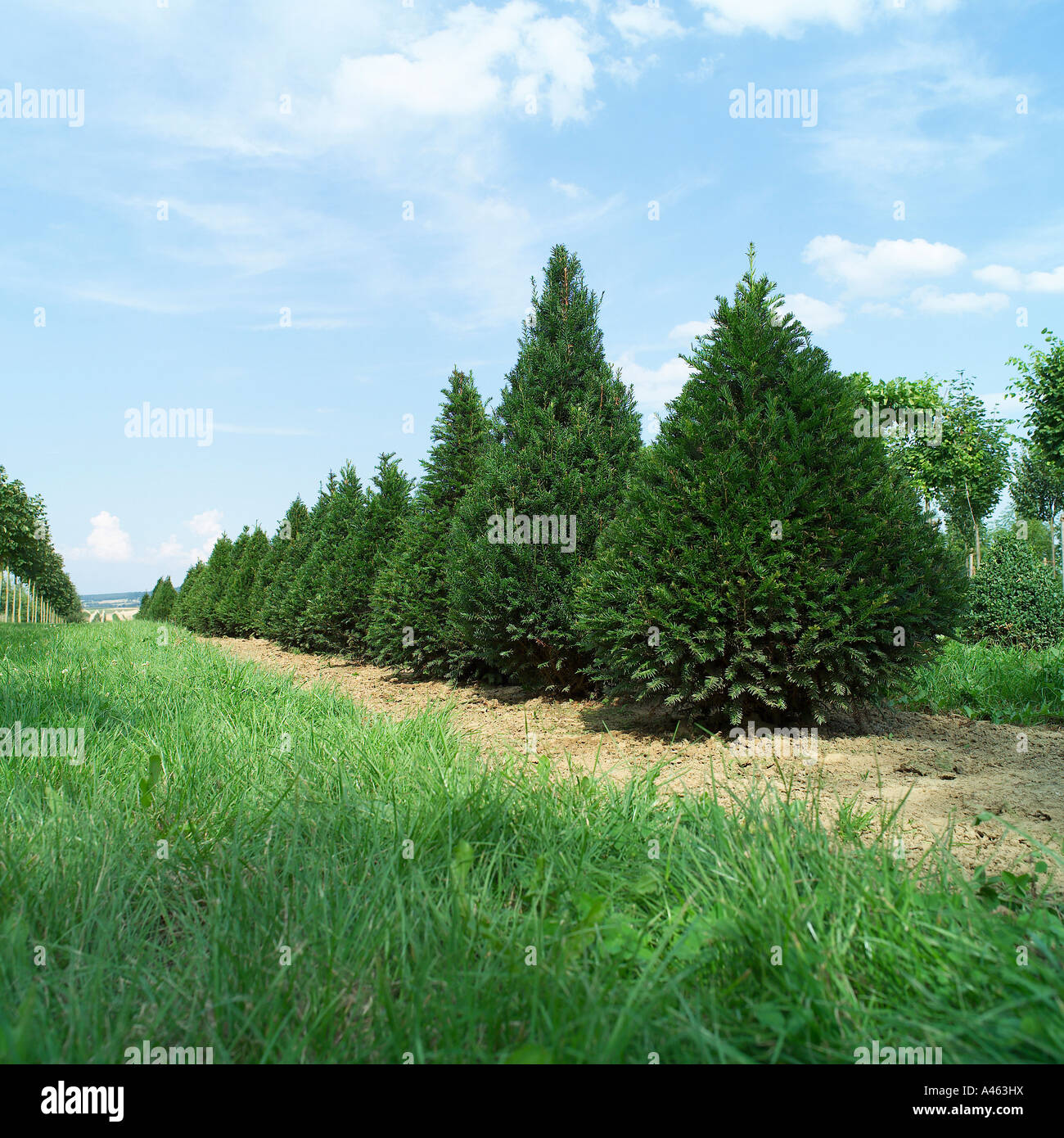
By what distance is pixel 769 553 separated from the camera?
4.75 meters

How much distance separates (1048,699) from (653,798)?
5.33 metres

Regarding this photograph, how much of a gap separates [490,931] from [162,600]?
54568 millimetres

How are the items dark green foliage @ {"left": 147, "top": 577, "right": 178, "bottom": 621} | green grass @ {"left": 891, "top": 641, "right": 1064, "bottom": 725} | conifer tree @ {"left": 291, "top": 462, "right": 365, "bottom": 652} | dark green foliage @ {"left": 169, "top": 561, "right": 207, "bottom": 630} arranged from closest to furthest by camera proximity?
green grass @ {"left": 891, "top": 641, "right": 1064, "bottom": 725} < conifer tree @ {"left": 291, "top": 462, "right": 365, "bottom": 652} < dark green foliage @ {"left": 169, "top": 561, "right": 207, "bottom": 630} < dark green foliage @ {"left": 147, "top": 577, "right": 178, "bottom": 621}

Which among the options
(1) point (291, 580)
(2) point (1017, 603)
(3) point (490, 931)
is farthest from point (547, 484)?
(1) point (291, 580)

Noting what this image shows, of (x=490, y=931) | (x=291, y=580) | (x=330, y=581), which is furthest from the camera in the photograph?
(x=291, y=580)

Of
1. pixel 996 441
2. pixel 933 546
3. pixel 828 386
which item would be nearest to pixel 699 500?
pixel 828 386

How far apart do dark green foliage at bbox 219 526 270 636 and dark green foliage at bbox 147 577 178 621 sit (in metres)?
23.1

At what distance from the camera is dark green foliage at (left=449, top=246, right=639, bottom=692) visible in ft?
22.9

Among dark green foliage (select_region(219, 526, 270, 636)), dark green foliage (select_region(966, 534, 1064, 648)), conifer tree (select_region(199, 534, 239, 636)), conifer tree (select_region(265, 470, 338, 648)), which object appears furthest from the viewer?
conifer tree (select_region(199, 534, 239, 636))

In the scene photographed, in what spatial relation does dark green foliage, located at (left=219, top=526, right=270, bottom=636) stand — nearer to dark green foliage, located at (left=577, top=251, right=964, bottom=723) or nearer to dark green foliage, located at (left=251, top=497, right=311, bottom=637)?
dark green foliage, located at (left=251, top=497, right=311, bottom=637)

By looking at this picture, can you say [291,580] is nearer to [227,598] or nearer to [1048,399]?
[227,598]

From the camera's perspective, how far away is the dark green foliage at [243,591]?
23.0 metres

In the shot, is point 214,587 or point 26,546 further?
point 26,546

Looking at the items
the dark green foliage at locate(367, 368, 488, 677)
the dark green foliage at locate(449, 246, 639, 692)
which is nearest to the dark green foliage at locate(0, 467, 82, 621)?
the dark green foliage at locate(367, 368, 488, 677)
